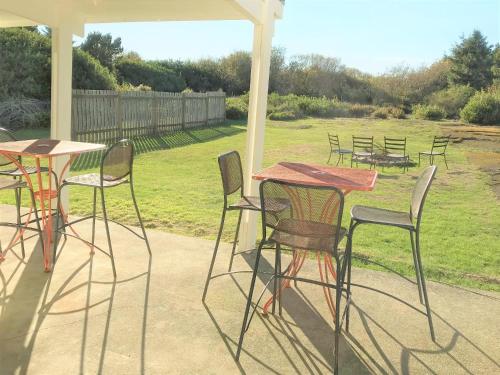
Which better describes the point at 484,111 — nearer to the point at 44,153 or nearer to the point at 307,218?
the point at 307,218

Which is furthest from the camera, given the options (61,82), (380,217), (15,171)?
(61,82)

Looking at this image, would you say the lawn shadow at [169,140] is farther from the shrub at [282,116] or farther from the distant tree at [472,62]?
the distant tree at [472,62]

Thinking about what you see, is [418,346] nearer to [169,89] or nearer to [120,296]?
[120,296]

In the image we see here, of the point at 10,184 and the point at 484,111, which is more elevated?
the point at 484,111

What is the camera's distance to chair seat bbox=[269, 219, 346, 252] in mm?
2119

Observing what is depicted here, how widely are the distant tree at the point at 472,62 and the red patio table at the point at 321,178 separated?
2949 cm

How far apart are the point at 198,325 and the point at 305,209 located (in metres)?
0.96

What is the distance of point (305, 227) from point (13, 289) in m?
1.97

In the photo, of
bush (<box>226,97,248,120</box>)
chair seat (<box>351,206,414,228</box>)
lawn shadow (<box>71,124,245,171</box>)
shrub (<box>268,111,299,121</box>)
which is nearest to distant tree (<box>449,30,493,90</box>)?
shrub (<box>268,111,299,121</box>)

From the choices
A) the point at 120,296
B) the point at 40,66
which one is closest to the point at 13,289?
the point at 120,296

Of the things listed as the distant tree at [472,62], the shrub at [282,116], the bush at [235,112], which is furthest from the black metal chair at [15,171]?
the distant tree at [472,62]

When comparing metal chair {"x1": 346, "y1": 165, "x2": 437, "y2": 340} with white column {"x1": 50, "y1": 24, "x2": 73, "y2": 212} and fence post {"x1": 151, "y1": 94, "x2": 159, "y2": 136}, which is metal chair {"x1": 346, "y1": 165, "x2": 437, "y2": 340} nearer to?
white column {"x1": 50, "y1": 24, "x2": 73, "y2": 212}

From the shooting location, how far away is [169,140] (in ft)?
39.0

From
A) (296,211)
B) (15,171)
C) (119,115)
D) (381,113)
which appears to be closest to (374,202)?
(296,211)
